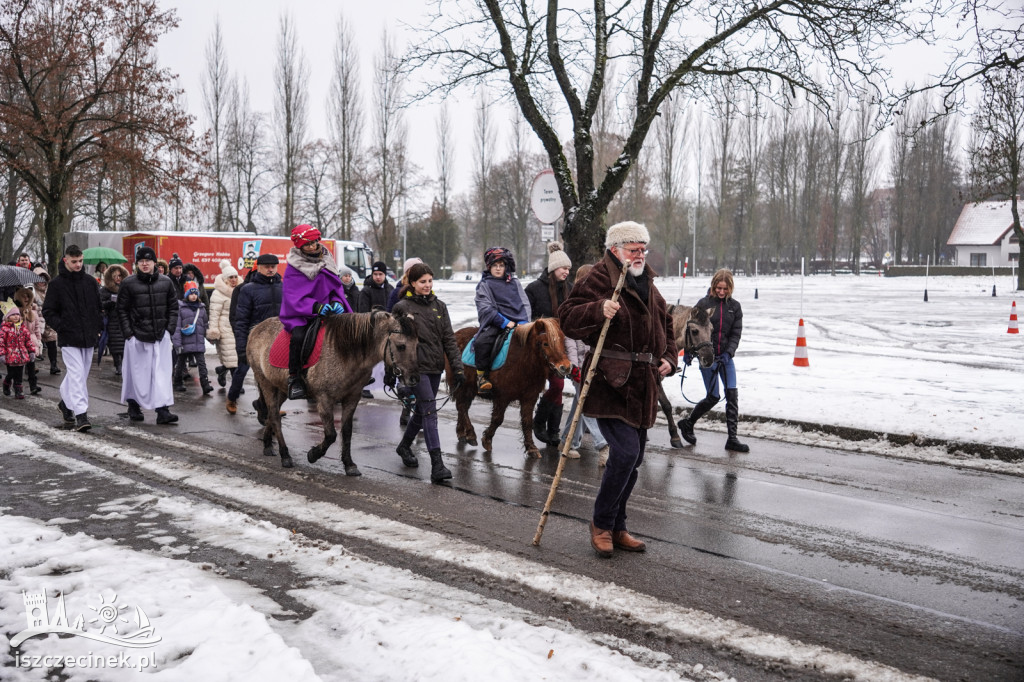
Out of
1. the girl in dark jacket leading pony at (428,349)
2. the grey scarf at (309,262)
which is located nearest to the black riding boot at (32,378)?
the grey scarf at (309,262)

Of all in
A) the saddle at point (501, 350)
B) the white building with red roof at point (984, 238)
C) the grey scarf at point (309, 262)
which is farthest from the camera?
the white building with red roof at point (984, 238)

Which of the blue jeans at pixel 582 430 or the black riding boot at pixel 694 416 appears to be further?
the black riding boot at pixel 694 416

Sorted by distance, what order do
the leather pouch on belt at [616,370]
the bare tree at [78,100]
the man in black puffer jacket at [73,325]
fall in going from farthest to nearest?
the bare tree at [78,100] → the man in black puffer jacket at [73,325] → the leather pouch on belt at [616,370]

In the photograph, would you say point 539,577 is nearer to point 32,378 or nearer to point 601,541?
point 601,541

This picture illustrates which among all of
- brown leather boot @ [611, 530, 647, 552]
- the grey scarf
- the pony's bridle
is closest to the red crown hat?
the grey scarf

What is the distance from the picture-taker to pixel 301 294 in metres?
7.82

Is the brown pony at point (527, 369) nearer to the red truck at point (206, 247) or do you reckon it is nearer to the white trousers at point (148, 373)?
the white trousers at point (148, 373)

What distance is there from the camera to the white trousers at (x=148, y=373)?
10.1 m

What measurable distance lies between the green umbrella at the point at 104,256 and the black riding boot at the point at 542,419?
2342 centimetres

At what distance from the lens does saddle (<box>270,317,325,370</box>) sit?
7.82 meters

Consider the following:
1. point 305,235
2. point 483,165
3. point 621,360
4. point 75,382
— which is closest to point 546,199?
point 305,235

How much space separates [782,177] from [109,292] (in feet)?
218

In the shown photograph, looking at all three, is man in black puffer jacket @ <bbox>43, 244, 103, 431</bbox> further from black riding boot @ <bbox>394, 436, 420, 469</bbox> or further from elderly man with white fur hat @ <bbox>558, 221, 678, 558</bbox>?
elderly man with white fur hat @ <bbox>558, 221, 678, 558</bbox>

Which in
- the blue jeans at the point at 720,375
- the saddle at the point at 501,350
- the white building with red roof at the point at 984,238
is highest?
the white building with red roof at the point at 984,238
